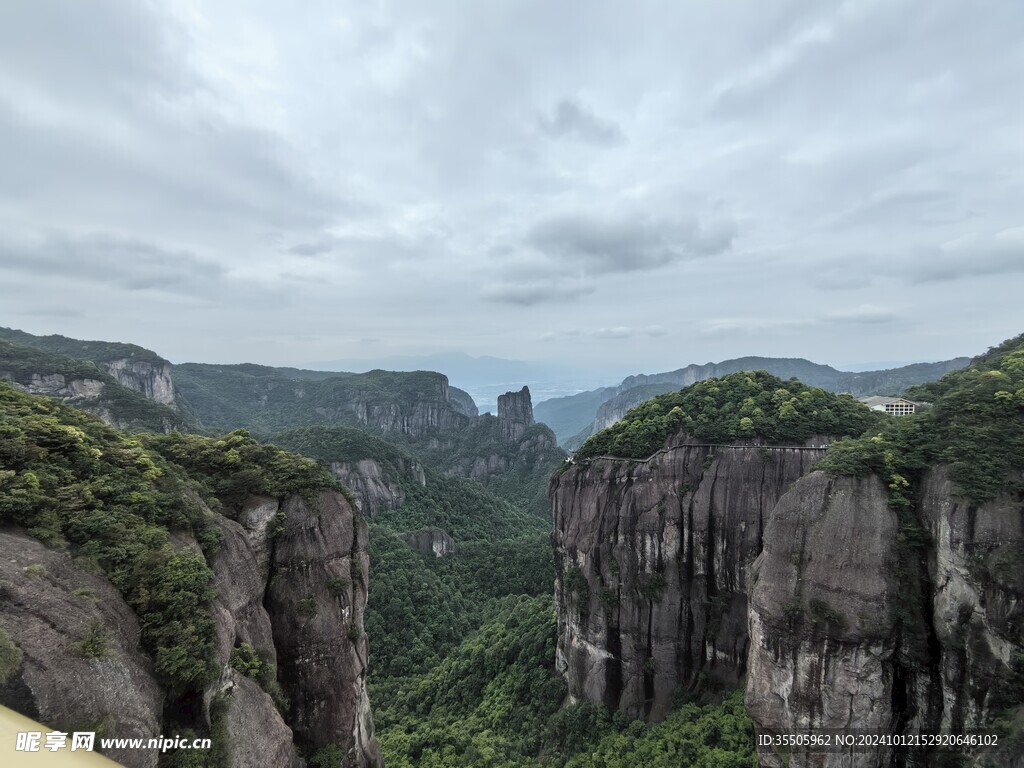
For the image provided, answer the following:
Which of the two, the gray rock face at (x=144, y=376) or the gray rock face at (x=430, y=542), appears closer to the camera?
the gray rock face at (x=430, y=542)

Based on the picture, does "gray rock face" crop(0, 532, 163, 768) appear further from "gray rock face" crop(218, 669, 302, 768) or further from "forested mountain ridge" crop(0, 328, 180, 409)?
"forested mountain ridge" crop(0, 328, 180, 409)

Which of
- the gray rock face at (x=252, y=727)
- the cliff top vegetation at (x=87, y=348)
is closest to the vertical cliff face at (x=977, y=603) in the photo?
the gray rock face at (x=252, y=727)

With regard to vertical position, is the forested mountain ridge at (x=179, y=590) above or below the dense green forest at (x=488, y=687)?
above

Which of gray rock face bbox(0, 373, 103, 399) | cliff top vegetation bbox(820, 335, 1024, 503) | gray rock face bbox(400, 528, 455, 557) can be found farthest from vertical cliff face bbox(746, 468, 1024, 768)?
gray rock face bbox(0, 373, 103, 399)

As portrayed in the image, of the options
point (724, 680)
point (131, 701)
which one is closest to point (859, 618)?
point (724, 680)

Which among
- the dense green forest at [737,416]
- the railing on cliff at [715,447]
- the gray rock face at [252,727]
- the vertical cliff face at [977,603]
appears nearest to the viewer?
the gray rock face at [252,727]

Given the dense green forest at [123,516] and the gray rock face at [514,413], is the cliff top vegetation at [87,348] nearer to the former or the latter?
the gray rock face at [514,413]

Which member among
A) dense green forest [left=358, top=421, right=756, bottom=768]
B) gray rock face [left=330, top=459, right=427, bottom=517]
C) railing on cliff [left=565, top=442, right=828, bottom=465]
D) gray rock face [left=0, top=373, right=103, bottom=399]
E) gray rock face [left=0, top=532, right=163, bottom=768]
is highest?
gray rock face [left=0, top=373, right=103, bottom=399]
